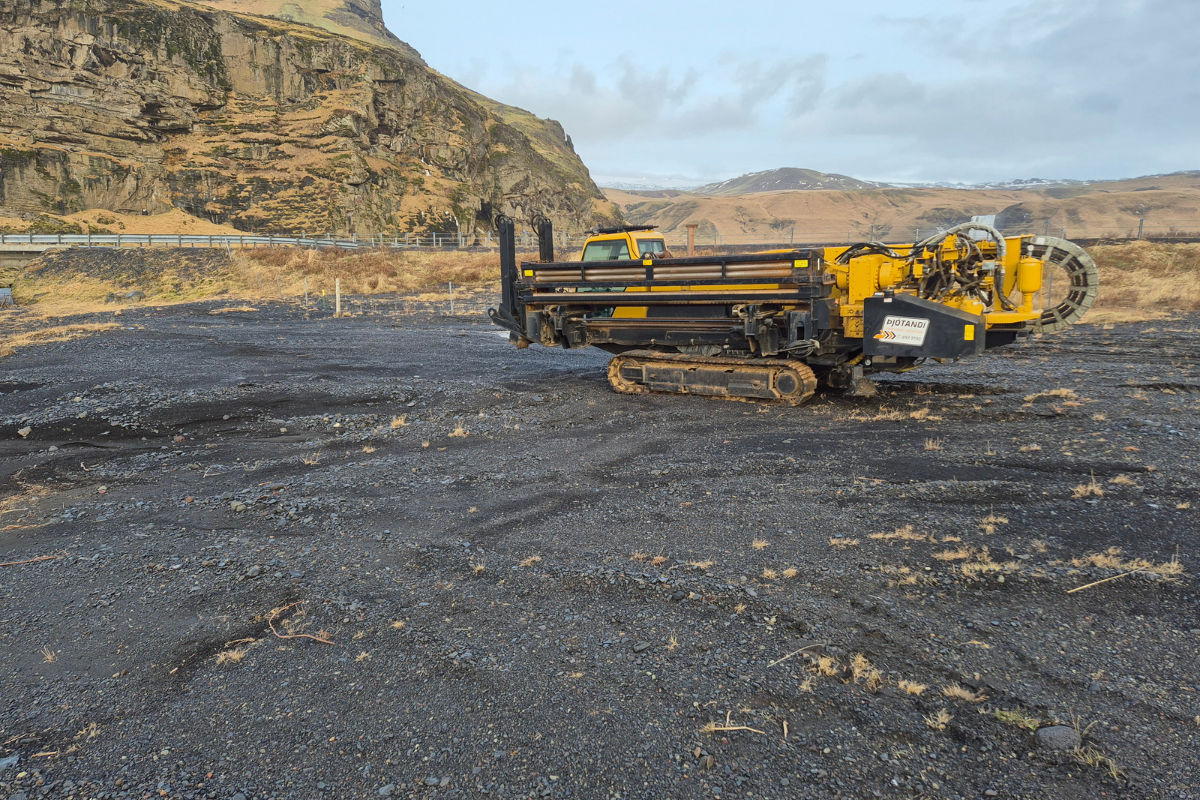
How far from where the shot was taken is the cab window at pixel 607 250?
11.3 m

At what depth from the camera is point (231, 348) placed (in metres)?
15.8

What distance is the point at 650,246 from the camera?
1140 centimetres

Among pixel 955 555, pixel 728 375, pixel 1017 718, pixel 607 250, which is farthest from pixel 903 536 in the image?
pixel 607 250

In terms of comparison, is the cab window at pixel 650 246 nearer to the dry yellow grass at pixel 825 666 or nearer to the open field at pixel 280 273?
the dry yellow grass at pixel 825 666

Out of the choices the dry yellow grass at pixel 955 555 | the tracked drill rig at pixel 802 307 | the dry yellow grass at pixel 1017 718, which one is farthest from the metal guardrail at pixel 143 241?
the dry yellow grass at pixel 1017 718

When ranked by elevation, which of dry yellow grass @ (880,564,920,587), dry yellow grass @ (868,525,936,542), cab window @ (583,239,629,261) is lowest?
dry yellow grass @ (880,564,920,587)

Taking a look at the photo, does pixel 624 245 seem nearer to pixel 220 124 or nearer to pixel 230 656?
pixel 230 656

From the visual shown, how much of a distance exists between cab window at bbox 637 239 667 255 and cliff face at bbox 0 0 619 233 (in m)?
49.2

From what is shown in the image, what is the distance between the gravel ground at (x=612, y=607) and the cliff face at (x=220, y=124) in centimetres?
5267

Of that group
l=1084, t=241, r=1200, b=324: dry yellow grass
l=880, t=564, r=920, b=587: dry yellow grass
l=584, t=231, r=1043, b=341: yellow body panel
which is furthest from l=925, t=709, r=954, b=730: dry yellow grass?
l=1084, t=241, r=1200, b=324: dry yellow grass

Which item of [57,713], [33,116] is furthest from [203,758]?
[33,116]

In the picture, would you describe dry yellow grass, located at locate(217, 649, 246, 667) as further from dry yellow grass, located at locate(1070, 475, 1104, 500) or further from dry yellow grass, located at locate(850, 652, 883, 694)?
dry yellow grass, located at locate(1070, 475, 1104, 500)

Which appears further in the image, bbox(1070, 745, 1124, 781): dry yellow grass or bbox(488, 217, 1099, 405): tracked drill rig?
bbox(488, 217, 1099, 405): tracked drill rig

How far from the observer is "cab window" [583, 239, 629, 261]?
11.3 metres
